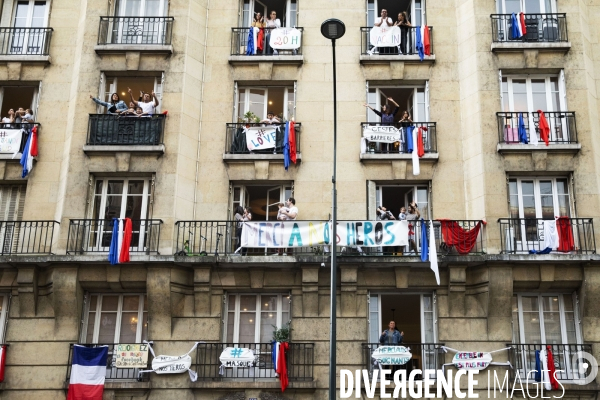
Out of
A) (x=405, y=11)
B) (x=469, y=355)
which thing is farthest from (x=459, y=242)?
(x=405, y=11)

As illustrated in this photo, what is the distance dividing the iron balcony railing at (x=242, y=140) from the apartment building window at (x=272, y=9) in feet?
13.6

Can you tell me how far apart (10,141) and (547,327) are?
59.9 feet

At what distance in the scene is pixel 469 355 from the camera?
20406 millimetres

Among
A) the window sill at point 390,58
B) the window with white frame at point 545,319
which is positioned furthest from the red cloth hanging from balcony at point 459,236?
the window sill at point 390,58

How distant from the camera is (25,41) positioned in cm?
2455

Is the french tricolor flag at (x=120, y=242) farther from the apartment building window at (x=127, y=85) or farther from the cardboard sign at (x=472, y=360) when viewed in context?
the cardboard sign at (x=472, y=360)

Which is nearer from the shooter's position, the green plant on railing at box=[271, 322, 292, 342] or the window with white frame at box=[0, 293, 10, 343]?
the green plant on railing at box=[271, 322, 292, 342]

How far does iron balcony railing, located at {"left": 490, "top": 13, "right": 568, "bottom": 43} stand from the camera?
23531 millimetres

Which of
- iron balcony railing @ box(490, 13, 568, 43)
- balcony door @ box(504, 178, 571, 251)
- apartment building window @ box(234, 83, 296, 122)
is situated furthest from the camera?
apartment building window @ box(234, 83, 296, 122)

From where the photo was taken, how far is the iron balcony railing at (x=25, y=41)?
80.0 feet

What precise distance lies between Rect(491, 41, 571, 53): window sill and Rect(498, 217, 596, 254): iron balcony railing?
586 cm

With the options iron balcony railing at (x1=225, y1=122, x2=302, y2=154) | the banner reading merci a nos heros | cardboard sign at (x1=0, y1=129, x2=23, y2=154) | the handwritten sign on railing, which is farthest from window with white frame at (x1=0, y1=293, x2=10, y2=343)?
the handwritten sign on railing

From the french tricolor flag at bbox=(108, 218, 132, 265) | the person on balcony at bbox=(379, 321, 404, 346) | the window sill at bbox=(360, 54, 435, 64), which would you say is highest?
the window sill at bbox=(360, 54, 435, 64)

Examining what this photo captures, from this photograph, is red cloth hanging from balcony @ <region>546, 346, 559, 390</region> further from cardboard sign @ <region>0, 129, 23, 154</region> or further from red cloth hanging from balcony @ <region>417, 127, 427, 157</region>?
cardboard sign @ <region>0, 129, 23, 154</region>
